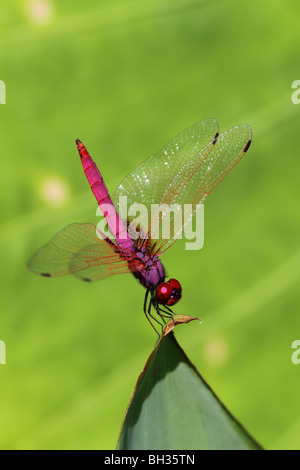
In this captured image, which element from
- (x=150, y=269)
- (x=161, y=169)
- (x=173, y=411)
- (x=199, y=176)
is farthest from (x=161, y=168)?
(x=173, y=411)

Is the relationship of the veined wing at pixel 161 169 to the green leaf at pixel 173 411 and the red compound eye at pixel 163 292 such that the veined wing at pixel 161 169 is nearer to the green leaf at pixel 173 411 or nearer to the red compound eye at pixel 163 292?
the red compound eye at pixel 163 292

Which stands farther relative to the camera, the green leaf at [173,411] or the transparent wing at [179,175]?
the transparent wing at [179,175]

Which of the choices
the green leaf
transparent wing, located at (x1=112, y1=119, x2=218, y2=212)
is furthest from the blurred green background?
the green leaf

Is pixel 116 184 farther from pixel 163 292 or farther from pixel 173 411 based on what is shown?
pixel 173 411

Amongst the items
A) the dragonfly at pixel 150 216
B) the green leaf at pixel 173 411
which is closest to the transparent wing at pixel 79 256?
the dragonfly at pixel 150 216

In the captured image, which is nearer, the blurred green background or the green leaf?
the green leaf

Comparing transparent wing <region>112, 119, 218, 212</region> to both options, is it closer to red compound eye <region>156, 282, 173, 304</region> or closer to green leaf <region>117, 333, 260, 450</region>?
red compound eye <region>156, 282, 173, 304</region>
